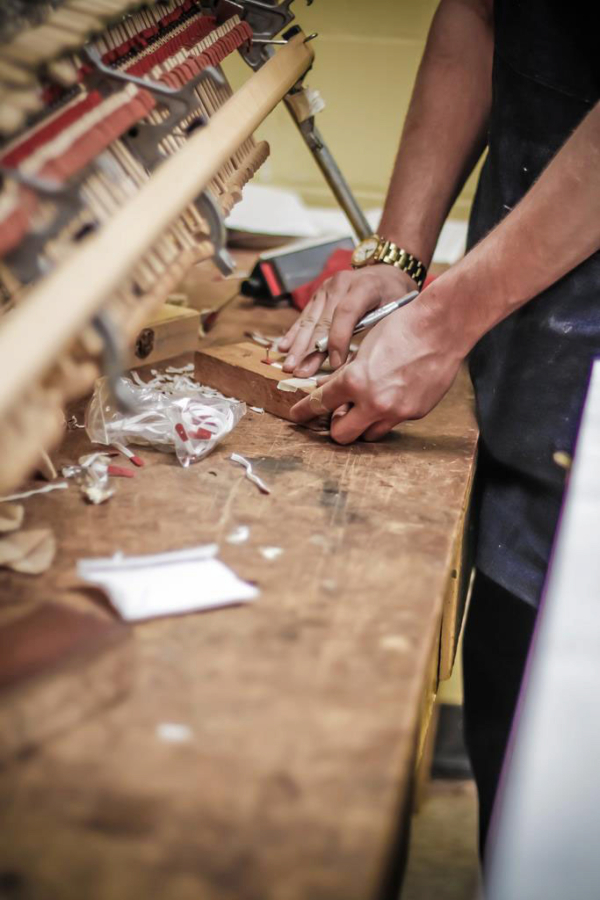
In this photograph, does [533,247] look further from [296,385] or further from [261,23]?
[261,23]

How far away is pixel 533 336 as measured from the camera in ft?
3.92

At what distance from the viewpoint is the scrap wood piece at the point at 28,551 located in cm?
80

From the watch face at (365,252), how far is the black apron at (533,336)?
220mm

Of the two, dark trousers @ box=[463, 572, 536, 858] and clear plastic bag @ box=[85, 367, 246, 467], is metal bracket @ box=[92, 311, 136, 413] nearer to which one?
clear plastic bag @ box=[85, 367, 246, 467]

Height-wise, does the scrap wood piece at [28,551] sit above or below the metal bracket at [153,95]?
below

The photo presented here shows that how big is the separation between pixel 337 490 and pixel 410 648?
1.07 ft

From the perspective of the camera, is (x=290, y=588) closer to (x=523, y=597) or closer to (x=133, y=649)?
(x=133, y=649)

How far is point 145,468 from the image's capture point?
1039 millimetres

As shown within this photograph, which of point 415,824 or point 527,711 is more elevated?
point 527,711

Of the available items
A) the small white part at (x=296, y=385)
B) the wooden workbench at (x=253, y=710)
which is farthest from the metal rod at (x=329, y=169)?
the wooden workbench at (x=253, y=710)

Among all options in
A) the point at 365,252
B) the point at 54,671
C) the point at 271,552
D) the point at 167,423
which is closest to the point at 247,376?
the point at 167,423

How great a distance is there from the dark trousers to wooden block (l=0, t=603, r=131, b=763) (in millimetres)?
714

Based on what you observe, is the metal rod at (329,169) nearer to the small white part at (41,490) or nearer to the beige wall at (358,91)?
the small white part at (41,490)

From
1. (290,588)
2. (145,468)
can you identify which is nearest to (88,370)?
(290,588)
